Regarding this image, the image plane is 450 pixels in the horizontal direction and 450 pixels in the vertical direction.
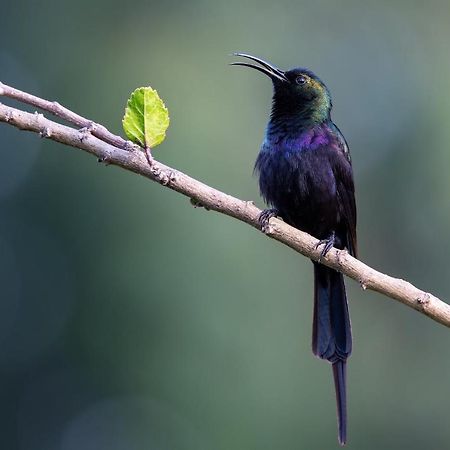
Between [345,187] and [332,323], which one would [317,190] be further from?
[332,323]

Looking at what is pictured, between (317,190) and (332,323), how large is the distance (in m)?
0.63

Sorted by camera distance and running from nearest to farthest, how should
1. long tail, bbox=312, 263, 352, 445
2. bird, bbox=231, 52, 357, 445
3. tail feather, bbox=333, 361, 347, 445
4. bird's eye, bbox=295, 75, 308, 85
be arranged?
1. tail feather, bbox=333, 361, 347, 445
2. long tail, bbox=312, 263, 352, 445
3. bird, bbox=231, 52, 357, 445
4. bird's eye, bbox=295, 75, 308, 85

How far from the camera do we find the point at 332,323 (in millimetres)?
4242

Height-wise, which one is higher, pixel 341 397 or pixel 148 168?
pixel 148 168

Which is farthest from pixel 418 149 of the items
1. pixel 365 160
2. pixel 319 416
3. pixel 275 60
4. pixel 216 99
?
pixel 319 416

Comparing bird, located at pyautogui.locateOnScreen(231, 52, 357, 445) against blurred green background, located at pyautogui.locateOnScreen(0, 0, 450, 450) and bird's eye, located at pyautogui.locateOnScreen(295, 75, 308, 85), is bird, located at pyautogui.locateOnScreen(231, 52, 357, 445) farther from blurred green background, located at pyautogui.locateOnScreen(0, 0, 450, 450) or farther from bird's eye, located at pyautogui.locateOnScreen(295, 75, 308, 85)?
blurred green background, located at pyautogui.locateOnScreen(0, 0, 450, 450)

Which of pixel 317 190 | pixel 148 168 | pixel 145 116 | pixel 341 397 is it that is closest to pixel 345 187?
pixel 317 190

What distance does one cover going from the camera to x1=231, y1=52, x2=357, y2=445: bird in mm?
4172

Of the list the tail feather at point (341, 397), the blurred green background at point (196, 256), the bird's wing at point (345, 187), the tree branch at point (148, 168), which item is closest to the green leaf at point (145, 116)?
the tree branch at point (148, 168)

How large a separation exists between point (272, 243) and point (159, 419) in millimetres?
2068

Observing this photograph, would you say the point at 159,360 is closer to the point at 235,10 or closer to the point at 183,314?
the point at 183,314

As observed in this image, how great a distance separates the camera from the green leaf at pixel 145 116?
255 cm

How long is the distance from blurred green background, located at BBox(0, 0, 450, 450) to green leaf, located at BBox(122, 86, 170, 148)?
5.08 m

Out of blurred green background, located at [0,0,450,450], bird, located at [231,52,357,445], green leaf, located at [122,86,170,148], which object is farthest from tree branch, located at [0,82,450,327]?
blurred green background, located at [0,0,450,450]
